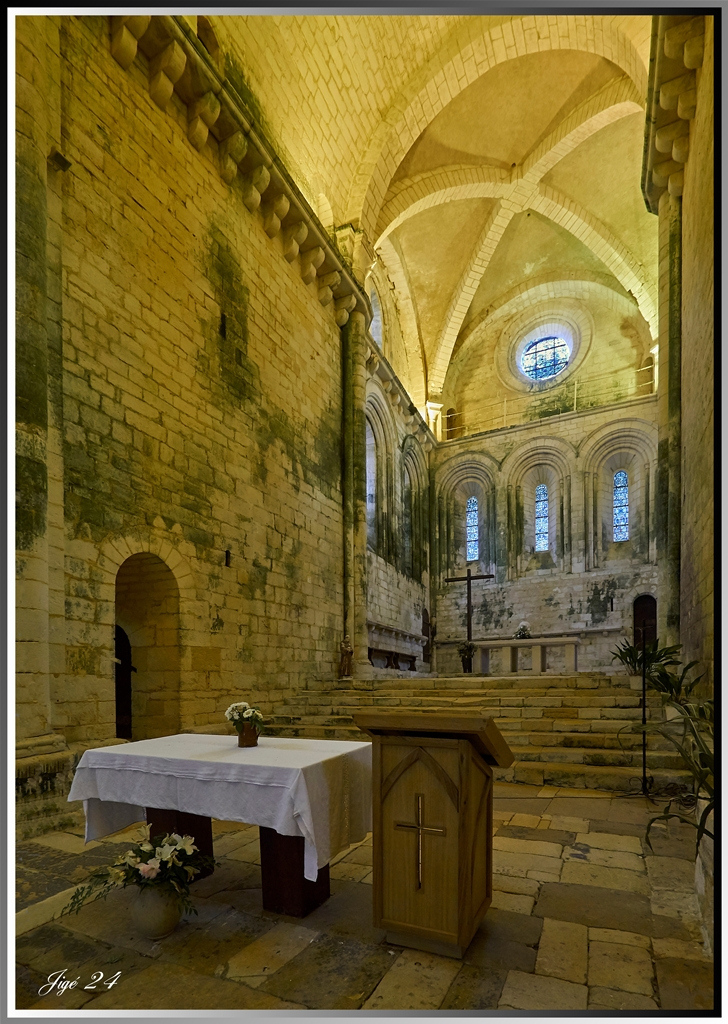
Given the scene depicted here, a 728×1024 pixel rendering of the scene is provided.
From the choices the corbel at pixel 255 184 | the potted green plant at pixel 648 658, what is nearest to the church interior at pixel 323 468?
the corbel at pixel 255 184

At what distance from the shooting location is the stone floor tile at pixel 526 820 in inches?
179

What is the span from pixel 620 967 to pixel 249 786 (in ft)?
5.76

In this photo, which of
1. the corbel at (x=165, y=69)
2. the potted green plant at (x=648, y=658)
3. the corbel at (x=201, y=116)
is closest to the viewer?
the potted green plant at (x=648, y=658)

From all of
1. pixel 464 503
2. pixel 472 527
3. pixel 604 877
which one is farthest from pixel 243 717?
pixel 464 503

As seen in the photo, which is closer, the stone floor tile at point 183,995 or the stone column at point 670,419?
the stone floor tile at point 183,995

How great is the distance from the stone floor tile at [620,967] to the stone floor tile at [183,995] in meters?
1.20

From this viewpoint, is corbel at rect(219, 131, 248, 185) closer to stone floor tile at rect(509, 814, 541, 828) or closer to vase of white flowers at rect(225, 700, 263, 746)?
vase of white flowers at rect(225, 700, 263, 746)

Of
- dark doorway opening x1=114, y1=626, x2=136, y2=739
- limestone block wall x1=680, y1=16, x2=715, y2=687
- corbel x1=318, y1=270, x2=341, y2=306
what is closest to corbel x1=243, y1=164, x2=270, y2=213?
corbel x1=318, y1=270, x2=341, y2=306

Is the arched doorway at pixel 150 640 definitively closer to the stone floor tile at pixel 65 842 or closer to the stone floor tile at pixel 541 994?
the stone floor tile at pixel 65 842

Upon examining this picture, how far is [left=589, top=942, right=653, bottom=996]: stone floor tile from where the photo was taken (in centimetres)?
237

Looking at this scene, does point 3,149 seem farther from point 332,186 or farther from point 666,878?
point 332,186

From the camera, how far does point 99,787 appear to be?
3484 millimetres

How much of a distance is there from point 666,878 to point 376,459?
12536mm

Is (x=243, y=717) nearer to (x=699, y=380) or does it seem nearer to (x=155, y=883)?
(x=155, y=883)
